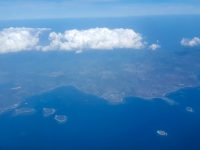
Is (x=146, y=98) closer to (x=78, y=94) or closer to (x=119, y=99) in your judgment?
(x=119, y=99)

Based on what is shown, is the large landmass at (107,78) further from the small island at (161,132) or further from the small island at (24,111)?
the small island at (161,132)

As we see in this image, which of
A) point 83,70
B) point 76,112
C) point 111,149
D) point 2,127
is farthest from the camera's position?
point 83,70

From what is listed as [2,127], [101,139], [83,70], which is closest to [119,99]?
[101,139]

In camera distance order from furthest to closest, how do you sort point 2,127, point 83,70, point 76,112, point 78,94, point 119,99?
point 83,70, point 78,94, point 119,99, point 76,112, point 2,127

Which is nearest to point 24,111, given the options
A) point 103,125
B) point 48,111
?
point 48,111

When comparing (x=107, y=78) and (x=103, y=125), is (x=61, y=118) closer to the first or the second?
(x=103, y=125)

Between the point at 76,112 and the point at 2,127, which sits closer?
the point at 2,127
